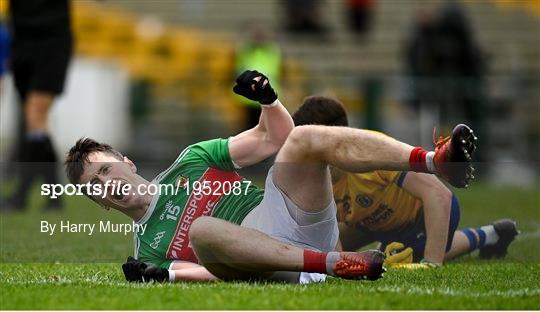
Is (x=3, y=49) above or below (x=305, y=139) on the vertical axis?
below

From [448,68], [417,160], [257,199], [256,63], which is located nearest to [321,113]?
[257,199]

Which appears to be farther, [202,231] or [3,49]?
[3,49]

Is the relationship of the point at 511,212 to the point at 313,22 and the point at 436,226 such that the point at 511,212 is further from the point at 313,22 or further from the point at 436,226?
the point at 313,22

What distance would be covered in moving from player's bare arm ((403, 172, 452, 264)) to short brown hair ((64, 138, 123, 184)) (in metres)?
1.60

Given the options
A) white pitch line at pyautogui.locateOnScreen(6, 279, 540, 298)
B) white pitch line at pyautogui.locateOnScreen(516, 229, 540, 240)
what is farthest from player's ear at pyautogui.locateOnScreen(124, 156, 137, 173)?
white pitch line at pyautogui.locateOnScreen(516, 229, 540, 240)

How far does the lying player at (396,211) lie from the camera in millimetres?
6789

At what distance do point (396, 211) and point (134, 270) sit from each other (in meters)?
1.67

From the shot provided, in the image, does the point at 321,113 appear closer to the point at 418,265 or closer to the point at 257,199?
the point at 257,199

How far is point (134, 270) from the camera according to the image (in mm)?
5965

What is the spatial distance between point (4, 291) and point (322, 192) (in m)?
1.45

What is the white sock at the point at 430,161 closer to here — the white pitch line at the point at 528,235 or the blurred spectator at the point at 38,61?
the white pitch line at the point at 528,235

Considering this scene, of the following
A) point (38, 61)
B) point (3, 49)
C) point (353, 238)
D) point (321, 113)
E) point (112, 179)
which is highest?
point (321, 113)

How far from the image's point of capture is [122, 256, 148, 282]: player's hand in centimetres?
595


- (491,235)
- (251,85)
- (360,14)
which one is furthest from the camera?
(360,14)
